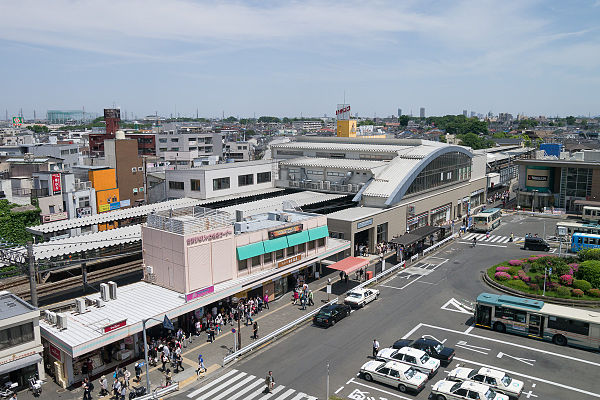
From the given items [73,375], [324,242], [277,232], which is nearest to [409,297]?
[324,242]

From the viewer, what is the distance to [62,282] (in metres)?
38.3

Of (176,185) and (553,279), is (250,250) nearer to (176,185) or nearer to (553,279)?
(176,185)

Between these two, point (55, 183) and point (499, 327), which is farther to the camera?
point (55, 183)

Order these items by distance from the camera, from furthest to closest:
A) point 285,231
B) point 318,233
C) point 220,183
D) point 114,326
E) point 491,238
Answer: point 491,238, point 220,183, point 318,233, point 285,231, point 114,326

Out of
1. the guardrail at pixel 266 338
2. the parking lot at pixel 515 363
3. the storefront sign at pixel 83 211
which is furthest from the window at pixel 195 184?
the parking lot at pixel 515 363

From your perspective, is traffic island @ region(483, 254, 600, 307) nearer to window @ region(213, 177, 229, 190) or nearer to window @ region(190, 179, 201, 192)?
window @ region(213, 177, 229, 190)

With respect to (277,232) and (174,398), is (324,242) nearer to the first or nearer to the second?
(277,232)

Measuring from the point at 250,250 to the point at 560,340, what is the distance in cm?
2362

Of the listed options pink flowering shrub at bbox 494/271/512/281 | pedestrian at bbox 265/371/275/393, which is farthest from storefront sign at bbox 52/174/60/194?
pink flowering shrub at bbox 494/271/512/281

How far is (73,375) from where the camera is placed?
28.2 meters

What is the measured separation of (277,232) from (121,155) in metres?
45.6

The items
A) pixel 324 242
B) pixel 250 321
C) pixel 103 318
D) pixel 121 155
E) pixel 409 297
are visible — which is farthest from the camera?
pixel 121 155

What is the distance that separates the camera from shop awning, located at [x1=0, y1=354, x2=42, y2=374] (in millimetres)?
26625

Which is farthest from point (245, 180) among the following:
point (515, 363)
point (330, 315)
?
point (515, 363)
